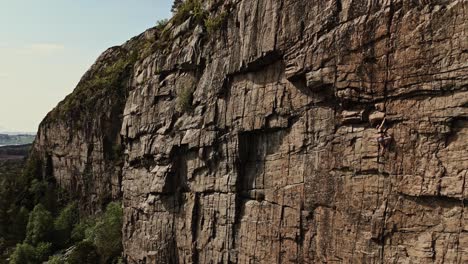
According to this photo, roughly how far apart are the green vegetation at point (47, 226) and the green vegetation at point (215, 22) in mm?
25587

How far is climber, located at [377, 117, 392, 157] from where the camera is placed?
64.4 ft

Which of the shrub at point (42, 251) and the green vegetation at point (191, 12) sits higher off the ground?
the green vegetation at point (191, 12)

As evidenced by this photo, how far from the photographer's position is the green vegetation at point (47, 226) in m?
45.3

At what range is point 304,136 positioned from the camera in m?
23.5

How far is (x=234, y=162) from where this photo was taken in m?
27.8

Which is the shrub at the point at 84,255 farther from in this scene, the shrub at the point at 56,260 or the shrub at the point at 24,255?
the shrub at the point at 24,255

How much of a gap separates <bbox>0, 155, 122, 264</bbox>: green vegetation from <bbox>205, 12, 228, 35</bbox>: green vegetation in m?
25.6

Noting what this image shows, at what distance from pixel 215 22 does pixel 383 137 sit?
15.4m

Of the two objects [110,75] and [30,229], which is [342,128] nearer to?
[110,75]

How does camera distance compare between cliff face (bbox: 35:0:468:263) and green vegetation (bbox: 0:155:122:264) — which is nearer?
cliff face (bbox: 35:0:468:263)

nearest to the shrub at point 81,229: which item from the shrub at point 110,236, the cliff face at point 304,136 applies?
the shrub at point 110,236

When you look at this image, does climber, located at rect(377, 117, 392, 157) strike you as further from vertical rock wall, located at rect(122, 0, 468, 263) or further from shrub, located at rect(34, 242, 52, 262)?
shrub, located at rect(34, 242, 52, 262)

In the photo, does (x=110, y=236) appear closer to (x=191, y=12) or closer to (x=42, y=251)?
(x=42, y=251)

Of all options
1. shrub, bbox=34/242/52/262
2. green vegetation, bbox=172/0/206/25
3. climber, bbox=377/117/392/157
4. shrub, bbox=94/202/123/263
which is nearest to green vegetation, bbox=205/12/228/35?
green vegetation, bbox=172/0/206/25
